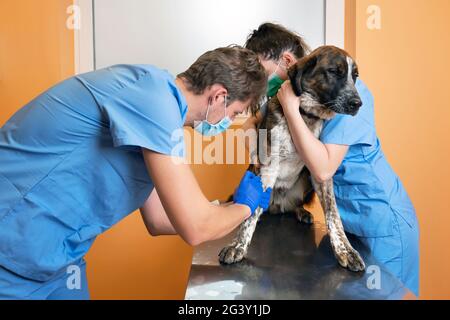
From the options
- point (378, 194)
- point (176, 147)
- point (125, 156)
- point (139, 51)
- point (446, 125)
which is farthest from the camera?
point (139, 51)

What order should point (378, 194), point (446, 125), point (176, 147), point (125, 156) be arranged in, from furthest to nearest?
point (446, 125) < point (378, 194) < point (125, 156) < point (176, 147)

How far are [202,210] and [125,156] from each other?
25 cm

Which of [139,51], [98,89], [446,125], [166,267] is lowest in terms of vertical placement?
[166,267]

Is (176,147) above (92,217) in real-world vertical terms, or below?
above

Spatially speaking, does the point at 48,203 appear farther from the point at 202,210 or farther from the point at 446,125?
the point at 446,125

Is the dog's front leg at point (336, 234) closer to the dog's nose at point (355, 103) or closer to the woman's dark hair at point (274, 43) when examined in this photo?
the dog's nose at point (355, 103)

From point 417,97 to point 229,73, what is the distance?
1.40 meters

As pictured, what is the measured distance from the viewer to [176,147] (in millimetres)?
901

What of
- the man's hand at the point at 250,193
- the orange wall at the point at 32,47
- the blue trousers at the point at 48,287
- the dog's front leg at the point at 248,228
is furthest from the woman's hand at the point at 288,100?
the orange wall at the point at 32,47

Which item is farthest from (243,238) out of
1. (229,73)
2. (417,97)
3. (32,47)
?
(32,47)

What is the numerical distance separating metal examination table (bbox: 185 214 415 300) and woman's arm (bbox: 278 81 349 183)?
0.24 meters

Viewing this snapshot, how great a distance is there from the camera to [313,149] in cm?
121

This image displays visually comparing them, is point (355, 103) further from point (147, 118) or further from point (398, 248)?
point (147, 118)

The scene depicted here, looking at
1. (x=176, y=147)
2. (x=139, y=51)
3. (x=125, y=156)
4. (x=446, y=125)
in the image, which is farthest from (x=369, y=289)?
(x=139, y=51)
